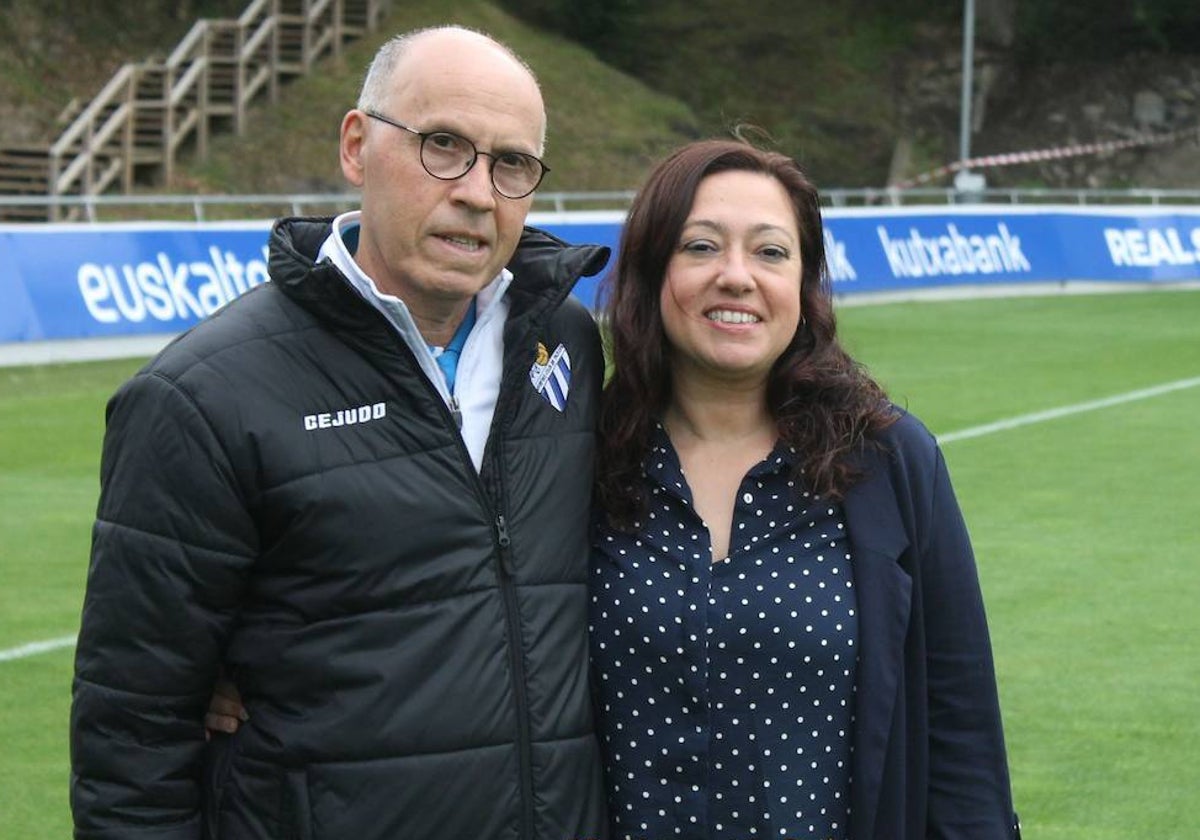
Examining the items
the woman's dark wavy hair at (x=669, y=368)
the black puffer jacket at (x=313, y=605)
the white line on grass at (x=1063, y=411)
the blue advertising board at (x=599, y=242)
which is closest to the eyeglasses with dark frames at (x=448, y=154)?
the black puffer jacket at (x=313, y=605)

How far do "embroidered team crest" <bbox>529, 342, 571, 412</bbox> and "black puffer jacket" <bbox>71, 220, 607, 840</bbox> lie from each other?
7.2 inches

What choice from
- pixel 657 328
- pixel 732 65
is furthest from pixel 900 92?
pixel 657 328

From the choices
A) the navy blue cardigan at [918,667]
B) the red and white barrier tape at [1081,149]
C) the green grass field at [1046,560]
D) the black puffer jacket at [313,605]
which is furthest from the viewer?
the red and white barrier tape at [1081,149]

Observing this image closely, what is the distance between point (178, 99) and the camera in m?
36.2

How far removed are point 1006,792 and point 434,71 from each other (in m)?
1.48

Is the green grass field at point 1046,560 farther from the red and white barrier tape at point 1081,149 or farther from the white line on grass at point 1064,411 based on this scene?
the red and white barrier tape at point 1081,149

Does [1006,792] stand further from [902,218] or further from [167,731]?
[902,218]

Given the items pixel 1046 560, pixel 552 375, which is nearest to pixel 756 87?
pixel 1046 560

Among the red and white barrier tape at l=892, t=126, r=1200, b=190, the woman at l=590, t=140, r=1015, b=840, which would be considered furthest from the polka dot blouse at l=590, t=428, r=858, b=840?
the red and white barrier tape at l=892, t=126, r=1200, b=190

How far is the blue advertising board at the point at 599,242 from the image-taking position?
696 inches

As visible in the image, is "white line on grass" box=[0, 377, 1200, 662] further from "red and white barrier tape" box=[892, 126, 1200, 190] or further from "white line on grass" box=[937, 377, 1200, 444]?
"red and white barrier tape" box=[892, 126, 1200, 190]

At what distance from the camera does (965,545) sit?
3.77 meters

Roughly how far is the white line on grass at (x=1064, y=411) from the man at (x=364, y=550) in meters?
11.7

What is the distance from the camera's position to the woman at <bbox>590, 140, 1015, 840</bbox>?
11.9ft
